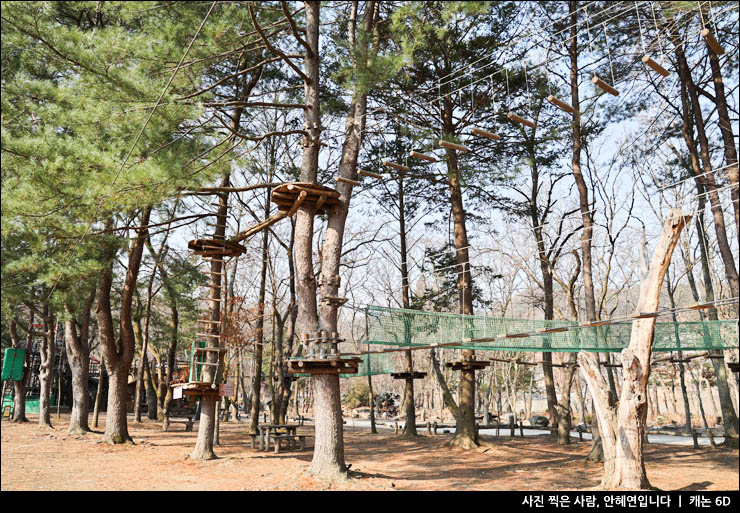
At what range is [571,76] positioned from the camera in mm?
9125

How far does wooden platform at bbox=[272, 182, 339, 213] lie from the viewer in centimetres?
589

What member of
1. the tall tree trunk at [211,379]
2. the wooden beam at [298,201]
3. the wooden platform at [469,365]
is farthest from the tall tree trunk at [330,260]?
the wooden platform at [469,365]

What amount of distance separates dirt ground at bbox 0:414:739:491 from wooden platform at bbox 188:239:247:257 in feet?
9.42

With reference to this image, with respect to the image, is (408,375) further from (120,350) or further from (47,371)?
(47,371)

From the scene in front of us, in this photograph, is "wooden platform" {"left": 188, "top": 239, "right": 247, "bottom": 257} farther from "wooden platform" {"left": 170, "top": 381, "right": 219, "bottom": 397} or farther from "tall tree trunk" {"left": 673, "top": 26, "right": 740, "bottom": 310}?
"tall tree trunk" {"left": 673, "top": 26, "right": 740, "bottom": 310}

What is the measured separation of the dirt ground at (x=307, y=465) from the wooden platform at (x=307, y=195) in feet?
9.84

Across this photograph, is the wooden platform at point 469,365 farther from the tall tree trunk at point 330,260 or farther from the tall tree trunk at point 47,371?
the tall tree trunk at point 47,371

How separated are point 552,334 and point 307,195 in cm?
393

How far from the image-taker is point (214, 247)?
7473mm

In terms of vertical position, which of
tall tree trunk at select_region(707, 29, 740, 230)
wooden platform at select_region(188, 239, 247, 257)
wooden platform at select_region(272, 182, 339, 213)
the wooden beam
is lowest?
wooden platform at select_region(188, 239, 247, 257)

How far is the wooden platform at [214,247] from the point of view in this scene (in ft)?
24.1

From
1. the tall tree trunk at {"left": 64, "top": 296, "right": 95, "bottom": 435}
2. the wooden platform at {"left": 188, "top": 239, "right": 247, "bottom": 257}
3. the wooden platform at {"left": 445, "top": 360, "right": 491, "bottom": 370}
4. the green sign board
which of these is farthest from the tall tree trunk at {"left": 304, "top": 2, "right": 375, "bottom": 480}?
the green sign board

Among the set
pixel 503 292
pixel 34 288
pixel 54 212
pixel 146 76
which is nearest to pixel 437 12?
pixel 146 76

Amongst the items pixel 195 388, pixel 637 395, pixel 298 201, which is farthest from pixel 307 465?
pixel 637 395
